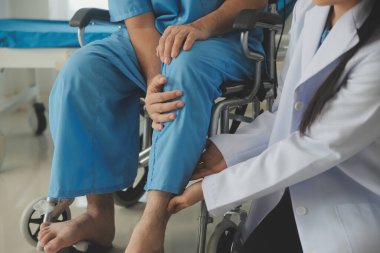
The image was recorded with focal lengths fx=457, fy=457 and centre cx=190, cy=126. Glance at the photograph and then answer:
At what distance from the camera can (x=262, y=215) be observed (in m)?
1.00

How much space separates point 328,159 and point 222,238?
0.44m

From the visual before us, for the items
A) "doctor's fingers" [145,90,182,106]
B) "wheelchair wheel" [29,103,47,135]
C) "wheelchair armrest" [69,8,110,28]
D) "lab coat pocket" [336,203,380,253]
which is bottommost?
"wheelchair wheel" [29,103,47,135]

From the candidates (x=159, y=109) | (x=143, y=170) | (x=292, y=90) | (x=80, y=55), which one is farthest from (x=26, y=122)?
(x=292, y=90)

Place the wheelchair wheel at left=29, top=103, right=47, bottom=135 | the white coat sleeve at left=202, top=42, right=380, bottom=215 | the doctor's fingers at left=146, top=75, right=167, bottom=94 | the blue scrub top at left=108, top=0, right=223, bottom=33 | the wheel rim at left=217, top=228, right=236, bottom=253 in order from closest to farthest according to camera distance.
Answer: the white coat sleeve at left=202, top=42, right=380, bottom=215 → the doctor's fingers at left=146, top=75, right=167, bottom=94 → the wheel rim at left=217, top=228, right=236, bottom=253 → the blue scrub top at left=108, top=0, right=223, bottom=33 → the wheelchair wheel at left=29, top=103, right=47, bottom=135

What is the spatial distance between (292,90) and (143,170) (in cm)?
101

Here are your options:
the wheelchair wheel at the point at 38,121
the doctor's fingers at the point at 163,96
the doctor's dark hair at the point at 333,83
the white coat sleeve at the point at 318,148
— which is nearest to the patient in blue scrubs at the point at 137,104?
the doctor's fingers at the point at 163,96

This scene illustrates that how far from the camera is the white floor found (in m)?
1.42

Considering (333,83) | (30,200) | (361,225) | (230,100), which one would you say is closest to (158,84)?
(230,100)

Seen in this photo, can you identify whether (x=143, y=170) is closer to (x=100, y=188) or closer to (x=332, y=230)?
(x=100, y=188)

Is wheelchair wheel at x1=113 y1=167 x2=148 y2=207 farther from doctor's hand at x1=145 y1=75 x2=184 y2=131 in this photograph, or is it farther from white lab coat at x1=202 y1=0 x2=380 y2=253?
white lab coat at x1=202 y1=0 x2=380 y2=253

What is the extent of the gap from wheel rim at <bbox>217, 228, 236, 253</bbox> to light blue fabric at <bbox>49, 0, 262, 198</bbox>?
0.80 ft

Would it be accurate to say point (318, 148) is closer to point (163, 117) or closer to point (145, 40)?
point (163, 117)

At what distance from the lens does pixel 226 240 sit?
1.15m

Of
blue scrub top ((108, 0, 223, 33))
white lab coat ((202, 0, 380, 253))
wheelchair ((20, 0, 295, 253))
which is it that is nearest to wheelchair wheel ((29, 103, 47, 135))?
wheelchair ((20, 0, 295, 253))
